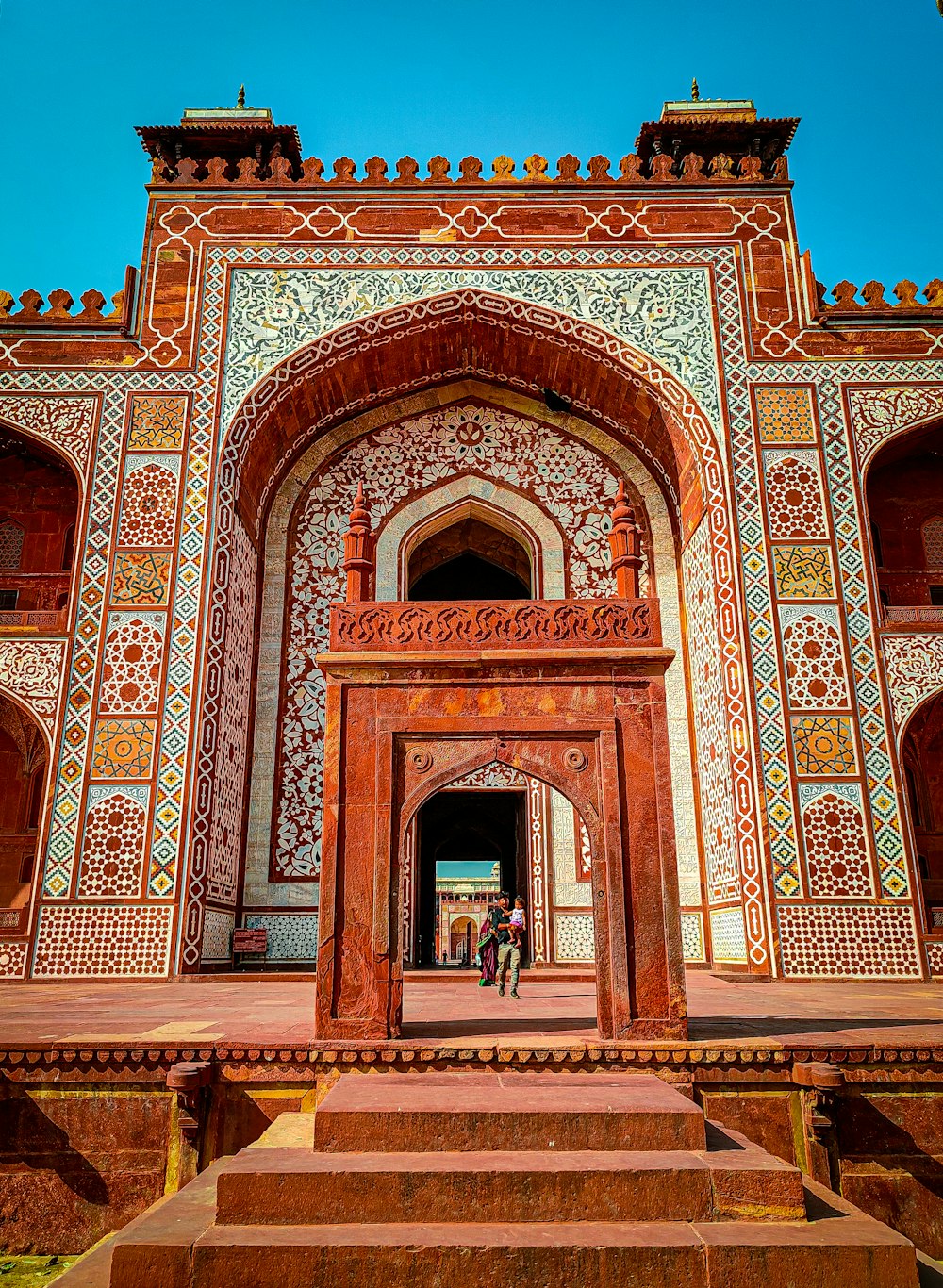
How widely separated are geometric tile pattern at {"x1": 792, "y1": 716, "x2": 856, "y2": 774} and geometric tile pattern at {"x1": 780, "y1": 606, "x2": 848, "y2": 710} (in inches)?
5.8

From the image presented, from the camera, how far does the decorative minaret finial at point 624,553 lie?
516 centimetres

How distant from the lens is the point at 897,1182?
4.11 metres

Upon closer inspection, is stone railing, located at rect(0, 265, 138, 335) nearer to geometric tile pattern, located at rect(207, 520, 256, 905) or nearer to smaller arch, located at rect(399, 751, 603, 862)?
geometric tile pattern, located at rect(207, 520, 256, 905)

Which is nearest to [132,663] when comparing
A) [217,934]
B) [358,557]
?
[217,934]

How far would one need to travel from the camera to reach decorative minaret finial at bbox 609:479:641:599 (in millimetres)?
5160

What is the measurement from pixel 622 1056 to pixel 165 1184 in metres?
1.94

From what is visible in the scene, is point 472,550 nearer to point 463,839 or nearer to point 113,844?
point 113,844

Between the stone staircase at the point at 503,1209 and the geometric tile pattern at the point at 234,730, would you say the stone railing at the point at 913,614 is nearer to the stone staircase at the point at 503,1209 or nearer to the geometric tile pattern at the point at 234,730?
the geometric tile pattern at the point at 234,730

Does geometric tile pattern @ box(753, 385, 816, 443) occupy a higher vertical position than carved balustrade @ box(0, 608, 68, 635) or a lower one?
higher

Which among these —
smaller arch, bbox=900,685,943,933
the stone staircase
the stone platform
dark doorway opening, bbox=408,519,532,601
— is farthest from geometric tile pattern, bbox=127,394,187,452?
smaller arch, bbox=900,685,943,933

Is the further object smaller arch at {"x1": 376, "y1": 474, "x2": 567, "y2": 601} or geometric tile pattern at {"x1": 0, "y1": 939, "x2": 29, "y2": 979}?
smaller arch at {"x1": 376, "y1": 474, "x2": 567, "y2": 601}

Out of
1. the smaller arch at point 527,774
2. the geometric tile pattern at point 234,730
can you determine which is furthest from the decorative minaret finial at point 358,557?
the geometric tile pattern at point 234,730

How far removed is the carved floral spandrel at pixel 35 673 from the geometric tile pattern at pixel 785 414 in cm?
693

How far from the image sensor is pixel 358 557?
531 centimetres
